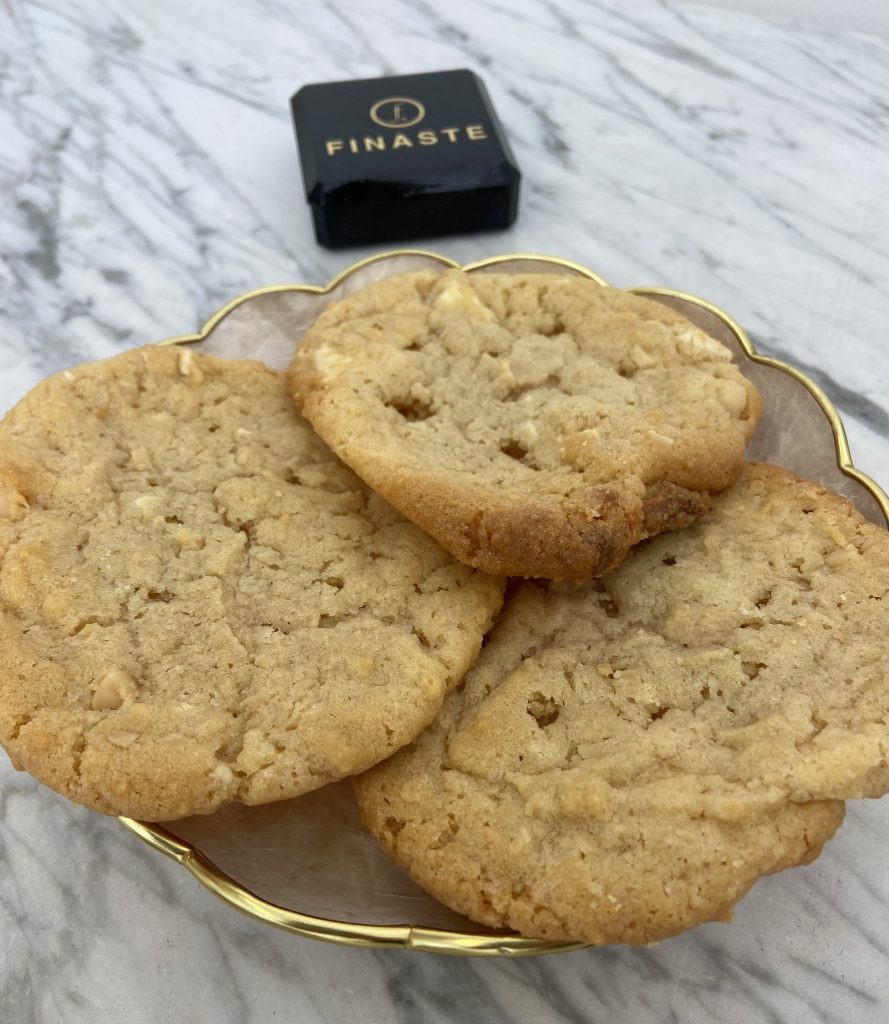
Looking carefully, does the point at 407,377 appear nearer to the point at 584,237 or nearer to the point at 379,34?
the point at 584,237

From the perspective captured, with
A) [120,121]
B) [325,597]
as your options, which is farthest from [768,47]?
[325,597]

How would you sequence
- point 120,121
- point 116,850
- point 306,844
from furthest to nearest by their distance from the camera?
point 120,121 → point 116,850 → point 306,844

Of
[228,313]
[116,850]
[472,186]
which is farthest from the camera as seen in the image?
[472,186]

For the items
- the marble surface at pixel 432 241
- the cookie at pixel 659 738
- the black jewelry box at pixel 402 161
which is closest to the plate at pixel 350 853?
the cookie at pixel 659 738

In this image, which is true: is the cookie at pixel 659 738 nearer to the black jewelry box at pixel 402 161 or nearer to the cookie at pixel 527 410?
the cookie at pixel 527 410

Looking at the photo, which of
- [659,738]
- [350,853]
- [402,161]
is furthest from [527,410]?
[402,161]

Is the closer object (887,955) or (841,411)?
(887,955)

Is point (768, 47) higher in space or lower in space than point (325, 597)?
higher

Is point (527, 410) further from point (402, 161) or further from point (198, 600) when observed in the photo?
point (402, 161)
